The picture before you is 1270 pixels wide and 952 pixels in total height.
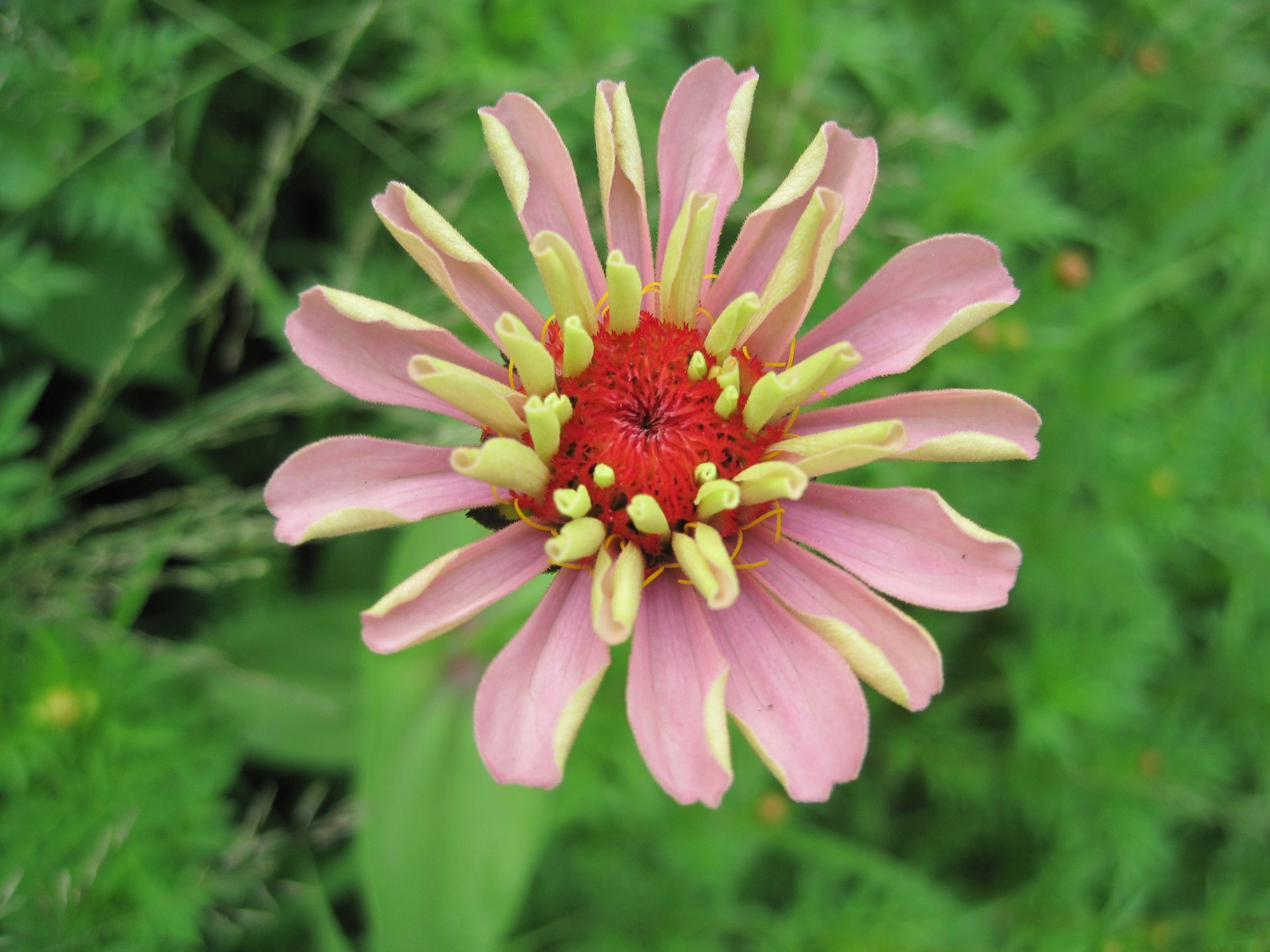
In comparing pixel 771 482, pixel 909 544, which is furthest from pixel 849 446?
pixel 909 544

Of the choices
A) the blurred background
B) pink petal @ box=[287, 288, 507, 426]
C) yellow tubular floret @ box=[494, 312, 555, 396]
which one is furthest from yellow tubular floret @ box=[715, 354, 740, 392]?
the blurred background

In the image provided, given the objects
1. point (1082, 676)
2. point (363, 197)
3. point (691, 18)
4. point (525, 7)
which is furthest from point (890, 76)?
point (1082, 676)

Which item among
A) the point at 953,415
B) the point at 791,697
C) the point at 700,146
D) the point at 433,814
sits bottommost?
the point at 433,814

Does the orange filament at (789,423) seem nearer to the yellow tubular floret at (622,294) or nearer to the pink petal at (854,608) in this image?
the pink petal at (854,608)

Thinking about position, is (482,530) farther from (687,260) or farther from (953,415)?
(953,415)

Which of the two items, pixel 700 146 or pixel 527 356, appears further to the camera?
pixel 700 146

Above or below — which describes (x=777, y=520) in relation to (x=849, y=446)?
below
